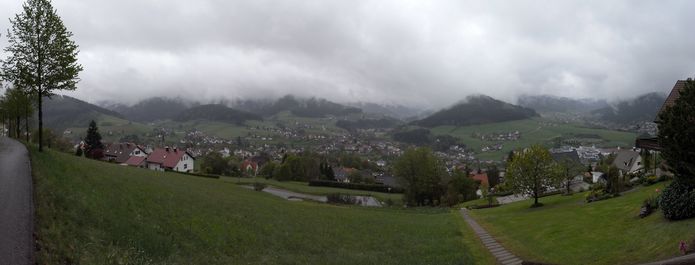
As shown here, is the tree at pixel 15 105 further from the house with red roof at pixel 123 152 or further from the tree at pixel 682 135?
the tree at pixel 682 135

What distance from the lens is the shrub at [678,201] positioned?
2286 centimetres

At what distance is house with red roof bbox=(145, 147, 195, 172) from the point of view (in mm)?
111125

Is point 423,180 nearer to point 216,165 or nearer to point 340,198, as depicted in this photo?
point 340,198

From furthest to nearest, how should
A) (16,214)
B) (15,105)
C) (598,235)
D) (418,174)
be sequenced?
(418,174)
(15,105)
(598,235)
(16,214)

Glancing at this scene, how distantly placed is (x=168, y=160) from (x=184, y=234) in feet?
328

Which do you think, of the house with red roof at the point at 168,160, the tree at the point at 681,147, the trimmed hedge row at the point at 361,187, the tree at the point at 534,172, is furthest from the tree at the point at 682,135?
the house with red roof at the point at 168,160

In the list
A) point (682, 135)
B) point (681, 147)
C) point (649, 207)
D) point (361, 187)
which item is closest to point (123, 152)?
point (361, 187)

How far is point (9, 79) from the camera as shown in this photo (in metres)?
28.8

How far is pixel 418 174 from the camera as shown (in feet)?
287

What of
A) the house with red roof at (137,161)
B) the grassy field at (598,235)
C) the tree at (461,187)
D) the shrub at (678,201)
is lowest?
the tree at (461,187)

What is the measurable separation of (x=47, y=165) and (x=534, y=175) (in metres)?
53.5

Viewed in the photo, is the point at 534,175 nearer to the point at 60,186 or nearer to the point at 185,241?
the point at 185,241

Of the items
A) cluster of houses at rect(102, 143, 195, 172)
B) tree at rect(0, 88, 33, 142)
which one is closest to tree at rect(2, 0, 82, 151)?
tree at rect(0, 88, 33, 142)

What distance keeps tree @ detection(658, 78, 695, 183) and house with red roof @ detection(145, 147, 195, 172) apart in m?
108
